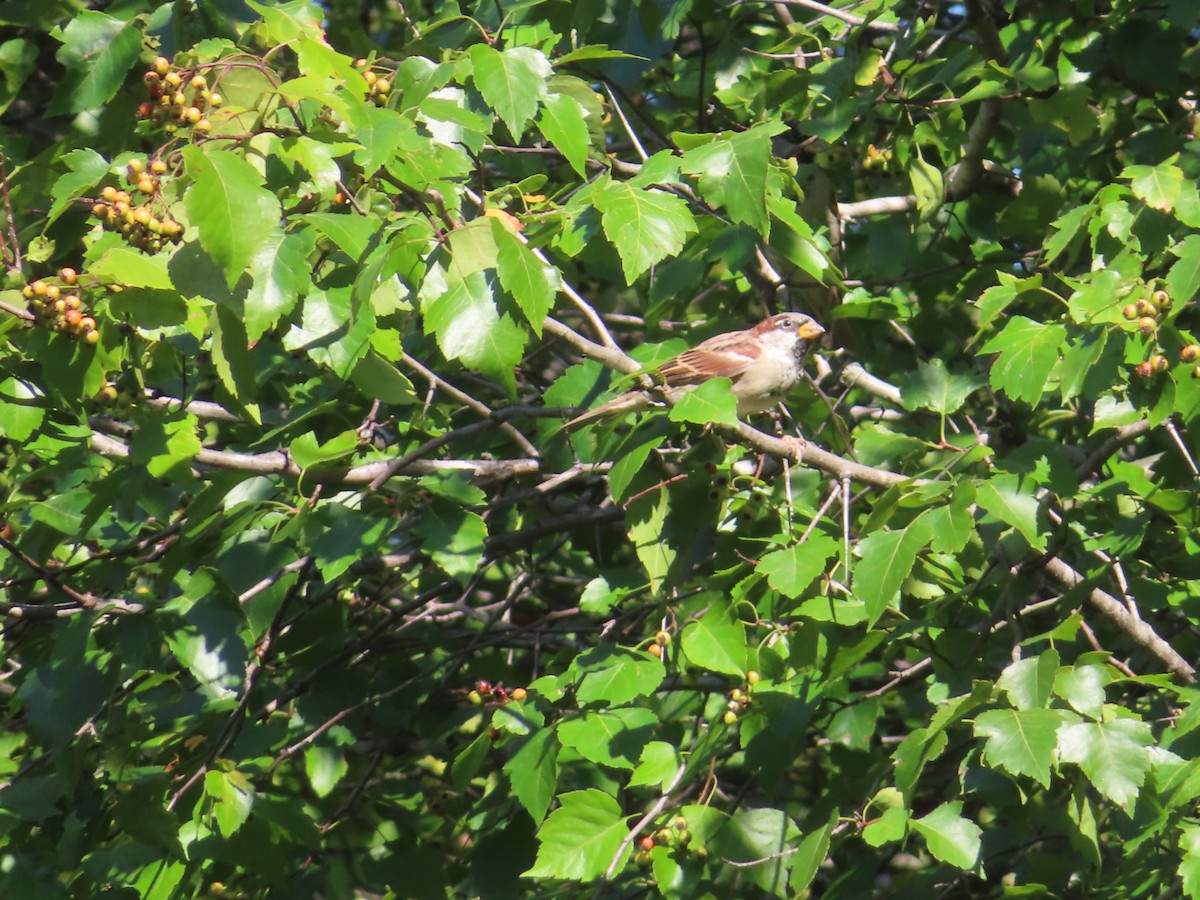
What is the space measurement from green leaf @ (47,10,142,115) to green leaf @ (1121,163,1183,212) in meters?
3.17

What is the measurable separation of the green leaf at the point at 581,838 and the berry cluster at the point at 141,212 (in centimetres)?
171

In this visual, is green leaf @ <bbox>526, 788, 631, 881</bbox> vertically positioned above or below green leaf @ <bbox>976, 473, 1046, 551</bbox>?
below

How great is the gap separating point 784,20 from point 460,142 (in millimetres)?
2610

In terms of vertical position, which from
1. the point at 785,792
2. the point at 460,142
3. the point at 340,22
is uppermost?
the point at 460,142

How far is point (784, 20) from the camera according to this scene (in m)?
5.67

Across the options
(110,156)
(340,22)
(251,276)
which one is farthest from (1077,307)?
(340,22)

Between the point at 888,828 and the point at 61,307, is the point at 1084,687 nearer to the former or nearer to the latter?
the point at 888,828

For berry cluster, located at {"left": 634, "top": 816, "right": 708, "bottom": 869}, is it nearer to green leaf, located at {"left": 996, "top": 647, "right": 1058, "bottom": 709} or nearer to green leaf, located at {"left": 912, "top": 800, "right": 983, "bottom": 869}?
green leaf, located at {"left": 912, "top": 800, "right": 983, "bottom": 869}

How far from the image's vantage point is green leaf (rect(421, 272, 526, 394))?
3.06 metres

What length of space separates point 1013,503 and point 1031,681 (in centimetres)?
52

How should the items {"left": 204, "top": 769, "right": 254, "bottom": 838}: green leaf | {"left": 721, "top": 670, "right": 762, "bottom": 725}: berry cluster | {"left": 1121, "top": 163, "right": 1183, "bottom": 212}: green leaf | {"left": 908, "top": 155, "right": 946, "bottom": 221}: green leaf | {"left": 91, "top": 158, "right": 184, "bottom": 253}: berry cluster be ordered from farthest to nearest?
{"left": 908, "top": 155, "right": 946, "bottom": 221}: green leaf → {"left": 204, "top": 769, "right": 254, "bottom": 838}: green leaf → {"left": 721, "top": 670, "right": 762, "bottom": 725}: berry cluster → {"left": 1121, "top": 163, "right": 1183, "bottom": 212}: green leaf → {"left": 91, "top": 158, "right": 184, "bottom": 253}: berry cluster

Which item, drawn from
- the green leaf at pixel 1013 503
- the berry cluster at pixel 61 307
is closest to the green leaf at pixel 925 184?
the green leaf at pixel 1013 503

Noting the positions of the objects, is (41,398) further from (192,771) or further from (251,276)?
(192,771)

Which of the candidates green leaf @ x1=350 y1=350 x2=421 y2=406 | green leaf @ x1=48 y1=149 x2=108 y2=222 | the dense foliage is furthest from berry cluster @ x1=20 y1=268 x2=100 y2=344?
green leaf @ x1=350 y1=350 x2=421 y2=406
